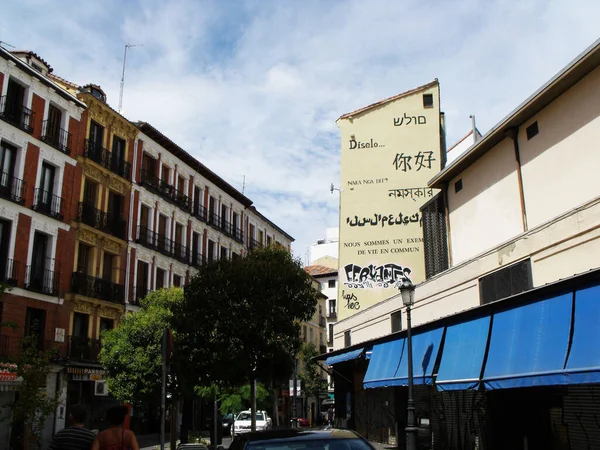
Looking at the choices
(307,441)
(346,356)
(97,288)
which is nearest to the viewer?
(307,441)

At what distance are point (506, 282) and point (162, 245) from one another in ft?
90.0

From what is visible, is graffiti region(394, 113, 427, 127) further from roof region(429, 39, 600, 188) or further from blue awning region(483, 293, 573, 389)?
blue awning region(483, 293, 573, 389)

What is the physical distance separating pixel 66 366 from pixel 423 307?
17363 millimetres

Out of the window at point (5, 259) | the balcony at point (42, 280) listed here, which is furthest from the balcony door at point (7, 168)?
the balcony at point (42, 280)

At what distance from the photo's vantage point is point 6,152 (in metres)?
27.0

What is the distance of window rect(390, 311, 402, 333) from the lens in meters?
21.3

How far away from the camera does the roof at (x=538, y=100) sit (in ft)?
42.7

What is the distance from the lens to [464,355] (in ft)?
45.9

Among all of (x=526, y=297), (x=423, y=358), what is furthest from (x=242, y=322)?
(x=526, y=297)

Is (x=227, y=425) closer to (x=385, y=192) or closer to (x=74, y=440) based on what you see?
(x=385, y=192)

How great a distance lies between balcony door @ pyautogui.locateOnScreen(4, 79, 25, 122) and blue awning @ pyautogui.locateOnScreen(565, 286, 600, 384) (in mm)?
24932

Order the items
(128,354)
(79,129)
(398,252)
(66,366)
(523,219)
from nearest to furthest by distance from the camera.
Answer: (523,219) < (398,252) < (128,354) < (66,366) < (79,129)

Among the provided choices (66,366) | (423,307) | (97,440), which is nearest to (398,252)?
(423,307)

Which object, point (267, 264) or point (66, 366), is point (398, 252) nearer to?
point (267, 264)
